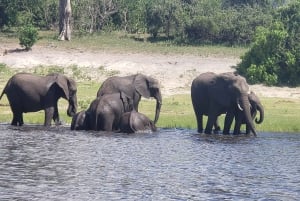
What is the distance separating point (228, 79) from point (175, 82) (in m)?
11.3

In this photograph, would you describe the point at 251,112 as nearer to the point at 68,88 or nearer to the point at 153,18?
the point at 68,88

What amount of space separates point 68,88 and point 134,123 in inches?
129

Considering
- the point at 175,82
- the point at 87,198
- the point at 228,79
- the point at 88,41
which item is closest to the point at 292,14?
the point at 175,82

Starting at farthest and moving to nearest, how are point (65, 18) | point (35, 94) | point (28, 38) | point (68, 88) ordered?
1. point (65, 18)
2. point (28, 38)
3. point (68, 88)
4. point (35, 94)

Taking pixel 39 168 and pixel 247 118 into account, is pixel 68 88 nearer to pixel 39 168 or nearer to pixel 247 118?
pixel 247 118

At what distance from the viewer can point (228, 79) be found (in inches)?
1249

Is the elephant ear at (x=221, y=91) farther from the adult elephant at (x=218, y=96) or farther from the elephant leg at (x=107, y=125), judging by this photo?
the elephant leg at (x=107, y=125)

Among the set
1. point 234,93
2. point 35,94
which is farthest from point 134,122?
point 35,94

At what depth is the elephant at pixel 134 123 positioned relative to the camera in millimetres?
30734

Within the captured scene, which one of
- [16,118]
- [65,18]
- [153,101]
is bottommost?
[153,101]

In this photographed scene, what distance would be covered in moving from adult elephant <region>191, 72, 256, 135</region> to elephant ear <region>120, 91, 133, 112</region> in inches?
92.3

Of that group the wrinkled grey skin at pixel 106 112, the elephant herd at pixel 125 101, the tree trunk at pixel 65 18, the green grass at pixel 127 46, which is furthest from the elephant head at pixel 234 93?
the tree trunk at pixel 65 18

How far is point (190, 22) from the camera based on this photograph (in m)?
55.4

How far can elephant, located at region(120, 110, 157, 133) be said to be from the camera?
30734 mm
